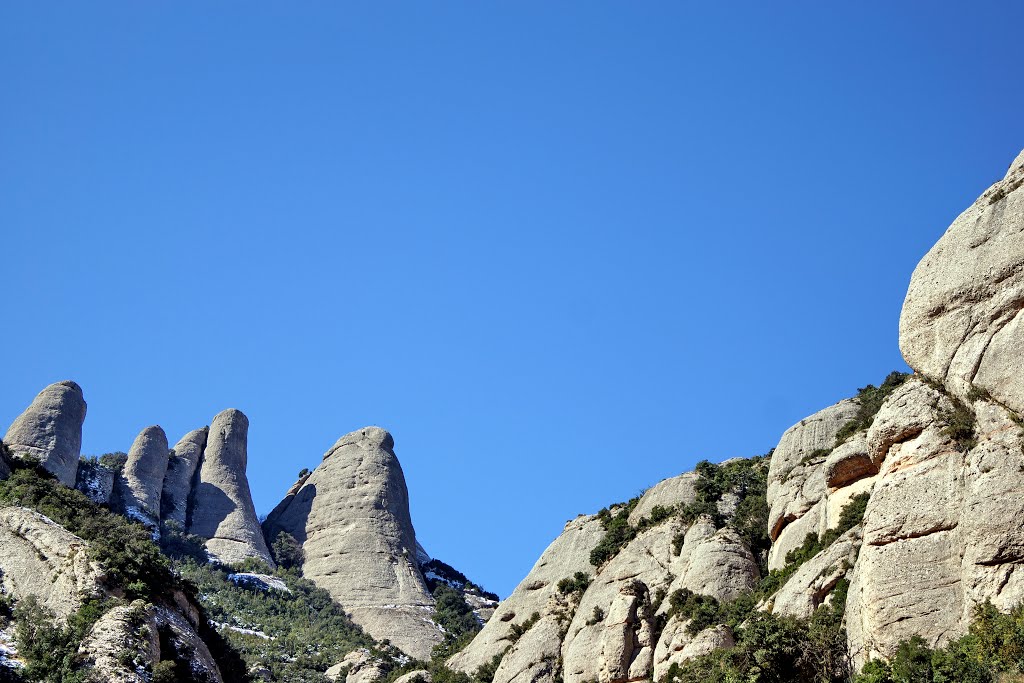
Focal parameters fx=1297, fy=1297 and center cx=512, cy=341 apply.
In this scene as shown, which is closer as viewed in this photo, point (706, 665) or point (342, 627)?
point (706, 665)

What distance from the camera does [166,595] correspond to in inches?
1948

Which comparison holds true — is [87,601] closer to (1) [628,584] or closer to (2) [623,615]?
(2) [623,615]

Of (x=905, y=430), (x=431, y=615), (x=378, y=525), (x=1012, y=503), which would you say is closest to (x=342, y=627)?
(x=431, y=615)

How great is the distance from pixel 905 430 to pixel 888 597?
597cm

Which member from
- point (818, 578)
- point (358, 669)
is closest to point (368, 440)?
point (358, 669)

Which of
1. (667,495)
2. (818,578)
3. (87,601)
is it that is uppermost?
(667,495)

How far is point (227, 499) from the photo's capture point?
91500 mm

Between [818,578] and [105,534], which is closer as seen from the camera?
[818,578]

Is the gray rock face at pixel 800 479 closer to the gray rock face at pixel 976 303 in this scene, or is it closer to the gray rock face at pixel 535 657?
the gray rock face at pixel 976 303

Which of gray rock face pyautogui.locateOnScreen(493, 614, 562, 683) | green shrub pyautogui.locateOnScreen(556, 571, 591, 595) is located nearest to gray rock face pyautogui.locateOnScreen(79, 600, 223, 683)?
gray rock face pyautogui.locateOnScreen(493, 614, 562, 683)

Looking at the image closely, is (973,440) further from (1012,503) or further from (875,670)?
(875,670)

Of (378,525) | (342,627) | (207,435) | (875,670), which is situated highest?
(207,435)

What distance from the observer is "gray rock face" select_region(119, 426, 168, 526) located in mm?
84500

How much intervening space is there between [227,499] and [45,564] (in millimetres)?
43461
